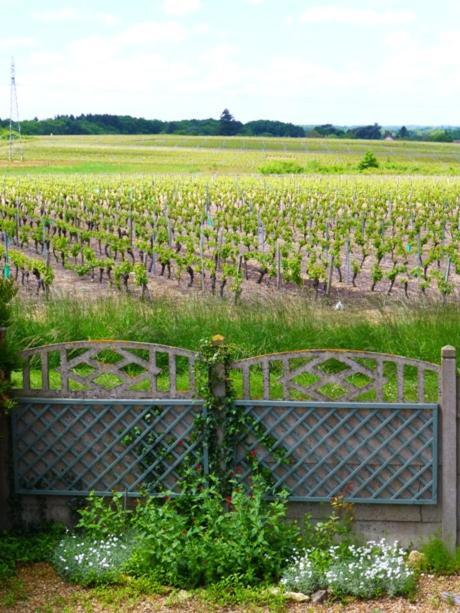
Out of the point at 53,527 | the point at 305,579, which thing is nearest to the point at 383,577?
the point at 305,579

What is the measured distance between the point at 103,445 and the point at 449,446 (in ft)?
8.71

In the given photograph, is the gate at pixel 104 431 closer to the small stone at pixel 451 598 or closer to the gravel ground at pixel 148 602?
the gravel ground at pixel 148 602

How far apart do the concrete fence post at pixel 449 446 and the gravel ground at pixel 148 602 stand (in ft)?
1.37

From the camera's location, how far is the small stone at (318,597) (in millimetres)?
6875

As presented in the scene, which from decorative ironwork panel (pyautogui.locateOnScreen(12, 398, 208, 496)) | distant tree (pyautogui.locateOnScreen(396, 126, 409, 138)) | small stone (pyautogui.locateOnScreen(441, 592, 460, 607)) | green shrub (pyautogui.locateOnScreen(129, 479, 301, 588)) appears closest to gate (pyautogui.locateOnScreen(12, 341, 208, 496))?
decorative ironwork panel (pyautogui.locateOnScreen(12, 398, 208, 496))

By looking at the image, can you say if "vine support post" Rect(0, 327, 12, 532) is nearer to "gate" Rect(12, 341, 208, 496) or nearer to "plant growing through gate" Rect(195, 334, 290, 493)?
"gate" Rect(12, 341, 208, 496)

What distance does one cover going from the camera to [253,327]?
1063 centimetres

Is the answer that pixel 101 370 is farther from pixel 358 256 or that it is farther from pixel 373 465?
pixel 358 256

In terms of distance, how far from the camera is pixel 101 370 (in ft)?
25.2

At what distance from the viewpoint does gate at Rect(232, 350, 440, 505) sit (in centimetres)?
739

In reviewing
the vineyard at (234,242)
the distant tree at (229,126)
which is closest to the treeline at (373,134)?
the distant tree at (229,126)

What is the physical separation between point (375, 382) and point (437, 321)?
12.1ft

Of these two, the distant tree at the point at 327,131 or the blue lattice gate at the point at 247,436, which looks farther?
the distant tree at the point at 327,131

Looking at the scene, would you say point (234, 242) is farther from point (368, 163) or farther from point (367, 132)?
point (367, 132)
